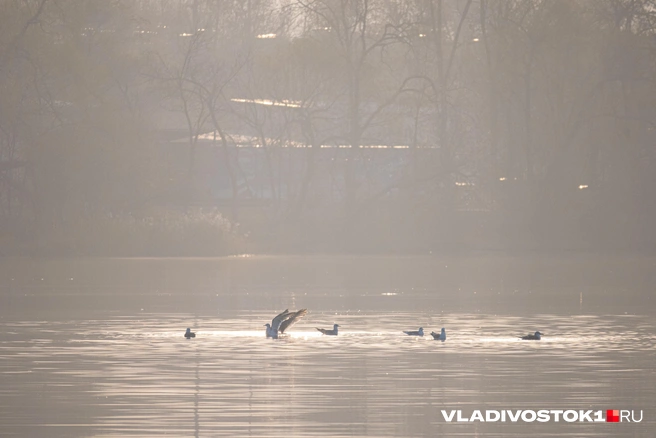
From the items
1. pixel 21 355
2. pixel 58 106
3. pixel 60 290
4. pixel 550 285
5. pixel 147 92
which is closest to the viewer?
pixel 21 355

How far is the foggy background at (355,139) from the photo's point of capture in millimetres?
57188

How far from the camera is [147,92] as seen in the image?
67.7 meters

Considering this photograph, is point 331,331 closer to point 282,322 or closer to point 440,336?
point 282,322

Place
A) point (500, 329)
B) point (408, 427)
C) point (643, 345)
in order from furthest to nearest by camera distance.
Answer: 1. point (500, 329)
2. point (643, 345)
3. point (408, 427)

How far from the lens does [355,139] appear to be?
65688mm

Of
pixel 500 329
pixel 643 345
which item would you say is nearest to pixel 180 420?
pixel 643 345

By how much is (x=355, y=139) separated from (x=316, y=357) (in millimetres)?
44250

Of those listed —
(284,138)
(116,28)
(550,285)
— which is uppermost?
(116,28)

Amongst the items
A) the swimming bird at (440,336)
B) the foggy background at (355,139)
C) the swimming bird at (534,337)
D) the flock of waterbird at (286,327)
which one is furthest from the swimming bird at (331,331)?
the foggy background at (355,139)

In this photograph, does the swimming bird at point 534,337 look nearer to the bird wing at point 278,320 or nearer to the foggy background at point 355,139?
the bird wing at point 278,320

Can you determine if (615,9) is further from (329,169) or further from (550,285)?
(550,285)

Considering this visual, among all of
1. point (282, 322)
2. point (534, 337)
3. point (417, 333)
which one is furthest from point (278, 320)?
point (534, 337)

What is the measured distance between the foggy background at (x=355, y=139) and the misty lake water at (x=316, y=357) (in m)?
15.2

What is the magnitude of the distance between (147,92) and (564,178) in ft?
60.9
